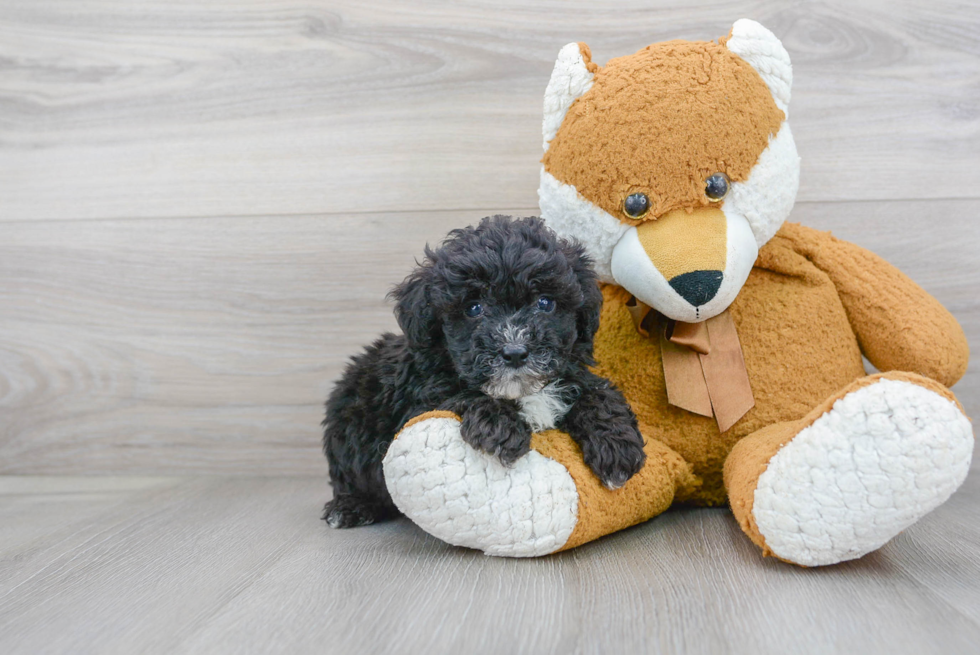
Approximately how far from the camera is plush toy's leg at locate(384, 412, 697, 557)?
87 centimetres

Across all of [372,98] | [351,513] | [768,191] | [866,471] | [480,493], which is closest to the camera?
[866,471]

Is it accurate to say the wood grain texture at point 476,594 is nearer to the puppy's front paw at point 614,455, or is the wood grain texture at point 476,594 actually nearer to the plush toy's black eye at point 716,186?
the puppy's front paw at point 614,455

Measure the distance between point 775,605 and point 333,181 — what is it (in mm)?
1087

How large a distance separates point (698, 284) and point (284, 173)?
2.91 feet

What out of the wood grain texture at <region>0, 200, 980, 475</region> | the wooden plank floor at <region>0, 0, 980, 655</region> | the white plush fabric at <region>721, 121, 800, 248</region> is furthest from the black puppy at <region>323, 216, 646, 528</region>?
the wood grain texture at <region>0, 200, 980, 475</region>

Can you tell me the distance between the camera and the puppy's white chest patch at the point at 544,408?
3.11 feet

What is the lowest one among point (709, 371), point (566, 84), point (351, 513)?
point (351, 513)

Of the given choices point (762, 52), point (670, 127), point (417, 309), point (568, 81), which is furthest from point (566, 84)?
point (417, 309)

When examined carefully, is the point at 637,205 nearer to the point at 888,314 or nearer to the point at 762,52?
the point at 762,52

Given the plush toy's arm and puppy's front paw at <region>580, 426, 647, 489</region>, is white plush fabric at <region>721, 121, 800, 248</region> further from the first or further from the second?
puppy's front paw at <region>580, 426, 647, 489</region>

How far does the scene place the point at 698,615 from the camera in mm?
733

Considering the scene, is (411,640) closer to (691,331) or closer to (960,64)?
(691,331)

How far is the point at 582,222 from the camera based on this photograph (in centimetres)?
102

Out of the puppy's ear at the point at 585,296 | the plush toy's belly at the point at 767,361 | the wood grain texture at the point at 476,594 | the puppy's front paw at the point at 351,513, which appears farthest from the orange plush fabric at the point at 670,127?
the puppy's front paw at the point at 351,513
